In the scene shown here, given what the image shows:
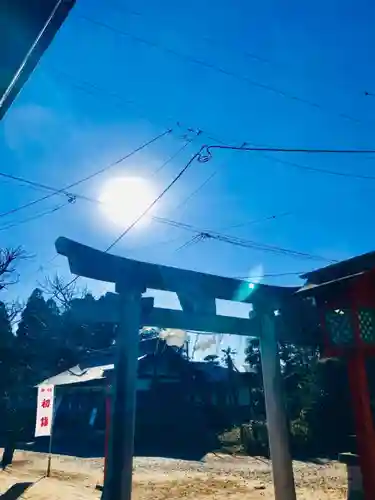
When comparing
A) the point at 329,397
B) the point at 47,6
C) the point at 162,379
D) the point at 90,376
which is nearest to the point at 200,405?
the point at 162,379

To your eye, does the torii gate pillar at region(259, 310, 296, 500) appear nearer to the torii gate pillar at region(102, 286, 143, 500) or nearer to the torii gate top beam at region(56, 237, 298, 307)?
the torii gate top beam at region(56, 237, 298, 307)

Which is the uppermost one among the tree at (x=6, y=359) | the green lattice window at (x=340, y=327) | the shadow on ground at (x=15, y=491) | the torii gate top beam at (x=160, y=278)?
the tree at (x=6, y=359)

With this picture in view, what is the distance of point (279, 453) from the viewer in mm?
5625

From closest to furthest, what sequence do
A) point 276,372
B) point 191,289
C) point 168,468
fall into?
point 191,289 → point 276,372 → point 168,468

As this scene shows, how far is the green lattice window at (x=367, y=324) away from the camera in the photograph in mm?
5400

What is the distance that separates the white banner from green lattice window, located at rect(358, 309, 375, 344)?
11730 millimetres

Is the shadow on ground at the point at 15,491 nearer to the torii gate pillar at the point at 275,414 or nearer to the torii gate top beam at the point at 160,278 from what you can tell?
the torii gate pillar at the point at 275,414

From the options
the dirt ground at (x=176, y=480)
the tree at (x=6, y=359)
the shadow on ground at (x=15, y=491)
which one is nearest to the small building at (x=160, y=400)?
the tree at (x=6, y=359)

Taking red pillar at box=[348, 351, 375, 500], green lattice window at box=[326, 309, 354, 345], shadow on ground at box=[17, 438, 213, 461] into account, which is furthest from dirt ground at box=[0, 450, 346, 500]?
green lattice window at box=[326, 309, 354, 345]

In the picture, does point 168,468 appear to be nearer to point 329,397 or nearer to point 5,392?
point 329,397

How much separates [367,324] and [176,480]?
368 inches

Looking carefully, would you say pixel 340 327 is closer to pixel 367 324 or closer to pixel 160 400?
pixel 367 324

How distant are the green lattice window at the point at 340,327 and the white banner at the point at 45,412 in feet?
37.3

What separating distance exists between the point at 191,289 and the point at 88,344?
28.4 meters
